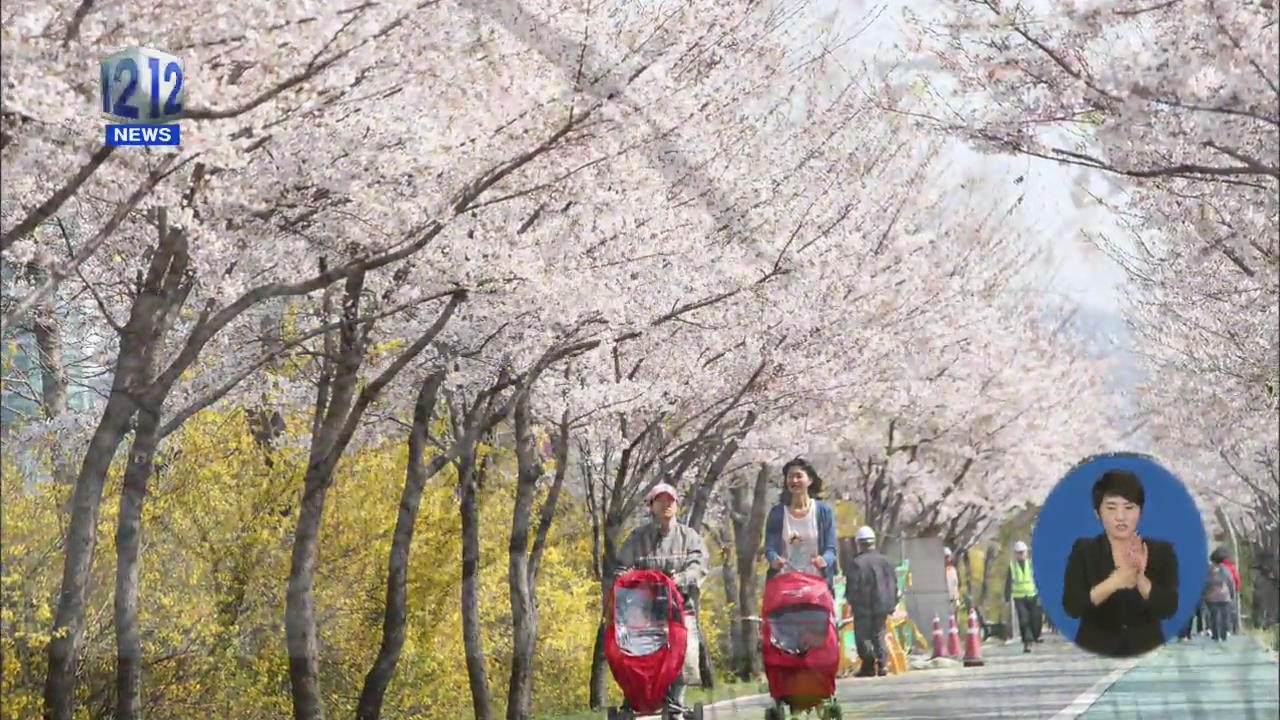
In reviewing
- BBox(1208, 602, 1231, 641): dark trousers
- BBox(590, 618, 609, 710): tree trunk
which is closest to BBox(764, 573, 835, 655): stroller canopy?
BBox(590, 618, 609, 710): tree trunk

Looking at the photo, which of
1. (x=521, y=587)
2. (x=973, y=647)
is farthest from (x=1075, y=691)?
(x=973, y=647)

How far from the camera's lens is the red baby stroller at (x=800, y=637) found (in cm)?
1398

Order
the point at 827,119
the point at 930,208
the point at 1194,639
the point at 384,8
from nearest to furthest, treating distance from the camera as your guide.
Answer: the point at 384,8
the point at 827,119
the point at 930,208
the point at 1194,639

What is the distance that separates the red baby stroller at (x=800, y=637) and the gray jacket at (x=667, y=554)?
60 centimetres

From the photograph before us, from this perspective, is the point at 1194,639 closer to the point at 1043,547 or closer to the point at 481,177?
the point at 481,177

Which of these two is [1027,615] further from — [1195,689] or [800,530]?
[800,530]

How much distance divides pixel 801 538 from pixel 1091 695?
5.07 metres

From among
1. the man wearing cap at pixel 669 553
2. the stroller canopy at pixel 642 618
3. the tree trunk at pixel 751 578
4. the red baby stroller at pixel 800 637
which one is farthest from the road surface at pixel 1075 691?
the tree trunk at pixel 751 578

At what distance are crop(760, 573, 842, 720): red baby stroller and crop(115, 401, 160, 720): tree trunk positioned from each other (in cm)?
409

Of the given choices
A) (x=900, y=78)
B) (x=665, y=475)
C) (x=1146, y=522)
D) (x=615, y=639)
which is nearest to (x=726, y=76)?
(x=900, y=78)

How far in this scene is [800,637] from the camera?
14.0 m

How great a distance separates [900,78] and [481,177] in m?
5.15

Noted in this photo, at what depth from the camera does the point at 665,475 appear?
87.2ft

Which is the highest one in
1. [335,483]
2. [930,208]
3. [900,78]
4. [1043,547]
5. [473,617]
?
[930,208]
